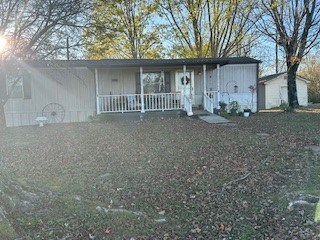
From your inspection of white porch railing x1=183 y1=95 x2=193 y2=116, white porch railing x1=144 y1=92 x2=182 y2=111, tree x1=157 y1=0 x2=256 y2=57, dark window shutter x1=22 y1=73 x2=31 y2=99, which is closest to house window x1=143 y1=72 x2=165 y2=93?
white porch railing x1=144 y1=92 x2=182 y2=111

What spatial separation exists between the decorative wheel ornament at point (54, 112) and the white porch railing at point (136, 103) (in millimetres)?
2102

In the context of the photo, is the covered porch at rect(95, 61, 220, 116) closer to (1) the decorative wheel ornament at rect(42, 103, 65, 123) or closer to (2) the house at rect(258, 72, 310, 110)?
(1) the decorative wheel ornament at rect(42, 103, 65, 123)

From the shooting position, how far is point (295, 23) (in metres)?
17.8

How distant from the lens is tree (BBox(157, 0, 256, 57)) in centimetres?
2222

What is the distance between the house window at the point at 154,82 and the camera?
54.4ft

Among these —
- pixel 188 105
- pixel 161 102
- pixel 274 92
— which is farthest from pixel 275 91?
pixel 161 102

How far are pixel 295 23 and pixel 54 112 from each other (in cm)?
1392

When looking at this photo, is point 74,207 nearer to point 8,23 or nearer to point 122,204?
point 122,204

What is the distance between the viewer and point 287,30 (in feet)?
60.0

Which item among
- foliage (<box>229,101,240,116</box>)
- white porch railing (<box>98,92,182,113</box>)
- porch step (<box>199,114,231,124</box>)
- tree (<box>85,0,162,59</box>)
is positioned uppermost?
tree (<box>85,0,162,59</box>)

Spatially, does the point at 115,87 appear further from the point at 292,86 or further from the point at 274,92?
the point at 274,92

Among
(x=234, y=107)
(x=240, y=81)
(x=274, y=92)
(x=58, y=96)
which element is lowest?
(x=234, y=107)

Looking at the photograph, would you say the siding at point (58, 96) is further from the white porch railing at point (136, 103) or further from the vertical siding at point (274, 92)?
the vertical siding at point (274, 92)

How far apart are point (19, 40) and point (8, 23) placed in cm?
64
